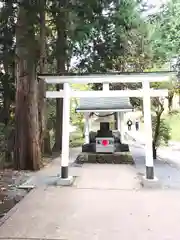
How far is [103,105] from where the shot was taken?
46.5 ft

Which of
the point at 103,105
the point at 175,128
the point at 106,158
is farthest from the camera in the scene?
the point at 175,128

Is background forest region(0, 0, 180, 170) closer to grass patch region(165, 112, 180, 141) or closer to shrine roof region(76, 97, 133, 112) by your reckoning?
shrine roof region(76, 97, 133, 112)

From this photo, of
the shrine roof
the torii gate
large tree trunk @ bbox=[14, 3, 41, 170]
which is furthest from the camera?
the shrine roof

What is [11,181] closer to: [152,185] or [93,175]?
[93,175]

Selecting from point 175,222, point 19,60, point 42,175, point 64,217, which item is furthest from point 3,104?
point 175,222

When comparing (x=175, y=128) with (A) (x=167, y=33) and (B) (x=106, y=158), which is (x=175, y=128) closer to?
(A) (x=167, y=33)

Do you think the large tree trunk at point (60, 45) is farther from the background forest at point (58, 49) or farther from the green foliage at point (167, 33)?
the green foliage at point (167, 33)

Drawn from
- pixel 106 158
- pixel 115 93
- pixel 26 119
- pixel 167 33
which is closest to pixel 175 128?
pixel 167 33

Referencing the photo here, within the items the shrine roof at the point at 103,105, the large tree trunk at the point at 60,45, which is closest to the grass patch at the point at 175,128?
the shrine roof at the point at 103,105

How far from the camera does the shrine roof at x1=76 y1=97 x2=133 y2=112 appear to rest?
1354cm

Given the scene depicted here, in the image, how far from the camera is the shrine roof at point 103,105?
44.4 feet

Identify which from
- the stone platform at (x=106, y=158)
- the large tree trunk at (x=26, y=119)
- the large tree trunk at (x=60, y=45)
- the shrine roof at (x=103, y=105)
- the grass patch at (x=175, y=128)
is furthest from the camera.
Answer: the grass patch at (x=175, y=128)

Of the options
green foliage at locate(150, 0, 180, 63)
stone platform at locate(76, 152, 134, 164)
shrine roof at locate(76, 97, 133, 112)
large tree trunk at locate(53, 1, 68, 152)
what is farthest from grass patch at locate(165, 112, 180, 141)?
stone platform at locate(76, 152, 134, 164)

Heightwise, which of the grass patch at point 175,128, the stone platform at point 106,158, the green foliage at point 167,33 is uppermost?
the green foliage at point 167,33
